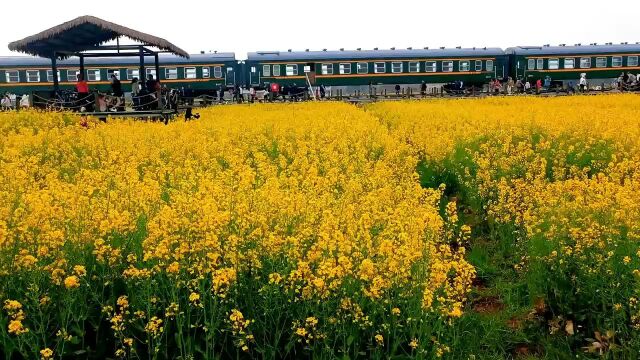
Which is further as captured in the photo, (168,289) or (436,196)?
(436,196)

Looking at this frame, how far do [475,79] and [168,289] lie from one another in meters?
36.9

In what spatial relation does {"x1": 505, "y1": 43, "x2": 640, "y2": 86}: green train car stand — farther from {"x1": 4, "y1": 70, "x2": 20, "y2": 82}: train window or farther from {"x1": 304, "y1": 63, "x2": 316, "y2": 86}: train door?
{"x1": 4, "y1": 70, "x2": 20, "y2": 82}: train window

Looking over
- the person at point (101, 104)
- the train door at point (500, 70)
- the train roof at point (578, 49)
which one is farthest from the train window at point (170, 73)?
the train roof at point (578, 49)

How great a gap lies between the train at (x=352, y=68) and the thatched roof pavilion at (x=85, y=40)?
51.3 feet

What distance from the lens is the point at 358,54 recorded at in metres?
37.3

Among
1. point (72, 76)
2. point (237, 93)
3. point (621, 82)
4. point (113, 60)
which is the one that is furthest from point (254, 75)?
point (621, 82)

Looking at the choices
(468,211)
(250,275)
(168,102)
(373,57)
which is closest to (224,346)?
(250,275)

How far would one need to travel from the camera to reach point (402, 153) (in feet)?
30.0

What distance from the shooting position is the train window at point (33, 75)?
34.2 metres

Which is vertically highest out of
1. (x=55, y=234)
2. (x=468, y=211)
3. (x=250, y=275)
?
(x=55, y=234)

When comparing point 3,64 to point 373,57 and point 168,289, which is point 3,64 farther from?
point 168,289

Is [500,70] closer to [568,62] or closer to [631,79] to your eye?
[568,62]

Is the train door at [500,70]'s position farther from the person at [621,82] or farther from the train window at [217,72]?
the train window at [217,72]

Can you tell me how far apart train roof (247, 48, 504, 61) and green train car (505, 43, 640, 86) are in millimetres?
2486
